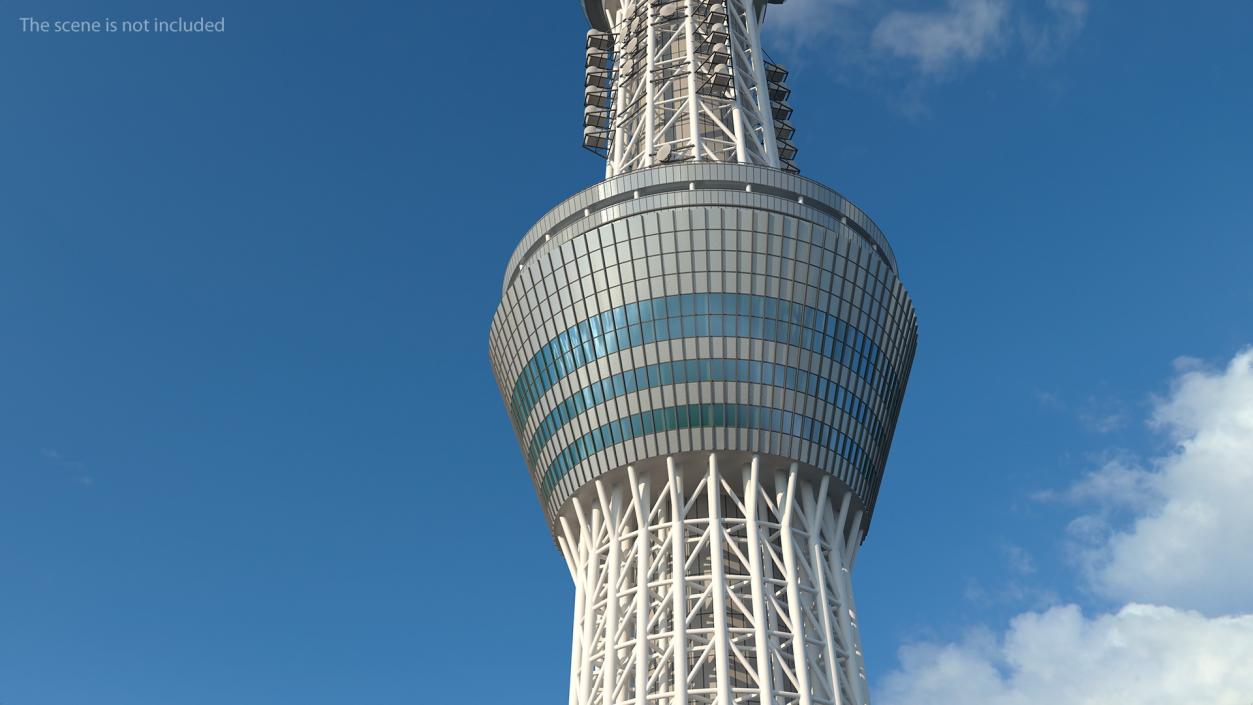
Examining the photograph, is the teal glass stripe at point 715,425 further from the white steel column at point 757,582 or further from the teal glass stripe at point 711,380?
the white steel column at point 757,582

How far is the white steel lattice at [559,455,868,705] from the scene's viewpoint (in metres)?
63.4

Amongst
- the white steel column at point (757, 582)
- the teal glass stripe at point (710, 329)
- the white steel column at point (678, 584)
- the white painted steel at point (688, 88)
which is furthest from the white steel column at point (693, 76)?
the white steel column at point (678, 584)

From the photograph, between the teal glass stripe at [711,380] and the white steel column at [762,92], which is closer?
the teal glass stripe at [711,380]

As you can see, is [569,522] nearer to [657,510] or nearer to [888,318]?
[657,510]

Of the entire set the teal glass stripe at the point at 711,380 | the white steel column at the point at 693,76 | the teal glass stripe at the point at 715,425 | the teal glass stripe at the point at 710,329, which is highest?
the white steel column at the point at 693,76

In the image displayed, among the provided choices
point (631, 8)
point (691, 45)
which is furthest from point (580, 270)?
point (631, 8)

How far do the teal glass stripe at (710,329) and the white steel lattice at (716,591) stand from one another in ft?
21.1

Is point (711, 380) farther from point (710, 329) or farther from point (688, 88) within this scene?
point (688, 88)

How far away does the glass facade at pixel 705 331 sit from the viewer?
67.5 meters

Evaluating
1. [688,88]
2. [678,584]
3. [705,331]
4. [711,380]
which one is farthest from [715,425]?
[688,88]

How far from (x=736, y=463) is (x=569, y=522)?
10.4 meters

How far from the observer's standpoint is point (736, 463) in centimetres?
6819

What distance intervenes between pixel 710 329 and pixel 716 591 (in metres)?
13.0

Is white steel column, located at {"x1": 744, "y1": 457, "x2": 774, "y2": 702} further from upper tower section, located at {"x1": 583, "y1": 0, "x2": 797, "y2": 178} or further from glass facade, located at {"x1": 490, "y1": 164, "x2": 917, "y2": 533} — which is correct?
upper tower section, located at {"x1": 583, "y1": 0, "x2": 797, "y2": 178}
